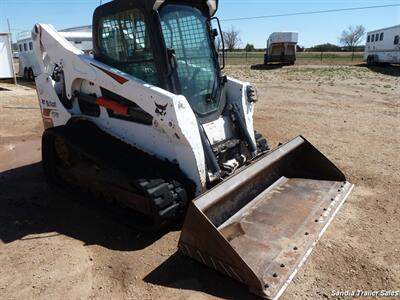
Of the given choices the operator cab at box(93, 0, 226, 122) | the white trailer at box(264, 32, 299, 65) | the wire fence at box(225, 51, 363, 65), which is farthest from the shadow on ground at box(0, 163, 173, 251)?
the wire fence at box(225, 51, 363, 65)

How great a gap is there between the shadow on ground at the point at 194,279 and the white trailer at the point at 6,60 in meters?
16.4

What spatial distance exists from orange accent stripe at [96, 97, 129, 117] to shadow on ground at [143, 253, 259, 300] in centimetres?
168

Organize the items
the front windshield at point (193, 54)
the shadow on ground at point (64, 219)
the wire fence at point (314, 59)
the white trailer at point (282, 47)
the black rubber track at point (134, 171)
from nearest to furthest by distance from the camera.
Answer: the black rubber track at point (134, 171), the shadow on ground at point (64, 219), the front windshield at point (193, 54), the white trailer at point (282, 47), the wire fence at point (314, 59)

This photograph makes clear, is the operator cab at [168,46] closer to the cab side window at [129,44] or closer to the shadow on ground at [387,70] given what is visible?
the cab side window at [129,44]

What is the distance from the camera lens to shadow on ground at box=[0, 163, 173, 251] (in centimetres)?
376

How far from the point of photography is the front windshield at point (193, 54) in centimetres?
410

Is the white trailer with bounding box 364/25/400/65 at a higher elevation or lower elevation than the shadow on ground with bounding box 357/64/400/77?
higher

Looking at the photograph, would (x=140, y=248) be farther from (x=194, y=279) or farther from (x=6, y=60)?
(x=6, y=60)

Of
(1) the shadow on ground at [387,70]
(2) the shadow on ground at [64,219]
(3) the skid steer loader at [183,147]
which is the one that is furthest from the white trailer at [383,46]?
(2) the shadow on ground at [64,219]

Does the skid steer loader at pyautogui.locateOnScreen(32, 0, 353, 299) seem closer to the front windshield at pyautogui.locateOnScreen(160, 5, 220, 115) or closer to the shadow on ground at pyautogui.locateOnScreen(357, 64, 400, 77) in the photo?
the front windshield at pyautogui.locateOnScreen(160, 5, 220, 115)

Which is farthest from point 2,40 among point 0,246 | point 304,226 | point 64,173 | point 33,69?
point 304,226

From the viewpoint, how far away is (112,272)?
322cm

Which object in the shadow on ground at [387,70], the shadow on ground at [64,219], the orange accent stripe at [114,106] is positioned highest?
the orange accent stripe at [114,106]

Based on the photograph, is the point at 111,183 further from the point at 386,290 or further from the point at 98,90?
the point at 386,290
